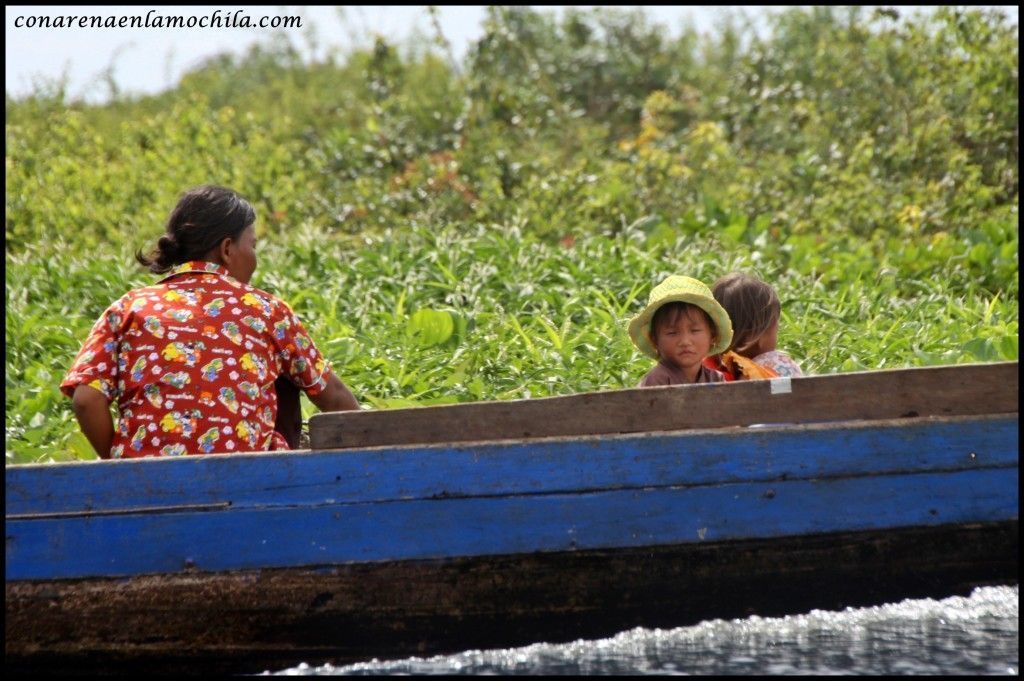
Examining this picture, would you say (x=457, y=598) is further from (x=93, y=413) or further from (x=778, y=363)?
(x=778, y=363)

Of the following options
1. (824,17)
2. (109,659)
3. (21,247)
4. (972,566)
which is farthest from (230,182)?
(972,566)

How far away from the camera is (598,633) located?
9.94ft

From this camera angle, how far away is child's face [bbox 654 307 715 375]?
11.2 feet

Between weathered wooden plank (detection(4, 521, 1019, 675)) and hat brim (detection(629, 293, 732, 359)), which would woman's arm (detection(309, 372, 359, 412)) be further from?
hat brim (detection(629, 293, 732, 359))

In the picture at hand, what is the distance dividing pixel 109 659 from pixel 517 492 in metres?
0.99

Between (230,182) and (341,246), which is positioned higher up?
(230,182)

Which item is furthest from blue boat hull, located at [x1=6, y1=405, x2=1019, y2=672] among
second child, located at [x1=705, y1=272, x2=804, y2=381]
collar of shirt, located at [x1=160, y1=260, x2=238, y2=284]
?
second child, located at [x1=705, y1=272, x2=804, y2=381]

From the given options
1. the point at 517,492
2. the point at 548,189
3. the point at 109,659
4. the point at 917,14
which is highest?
the point at 917,14

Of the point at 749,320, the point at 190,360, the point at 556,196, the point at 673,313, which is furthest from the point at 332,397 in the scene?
the point at 556,196

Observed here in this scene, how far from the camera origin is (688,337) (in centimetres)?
340

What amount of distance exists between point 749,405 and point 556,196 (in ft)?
13.0

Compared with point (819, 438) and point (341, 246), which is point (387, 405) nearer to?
point (819, 438)

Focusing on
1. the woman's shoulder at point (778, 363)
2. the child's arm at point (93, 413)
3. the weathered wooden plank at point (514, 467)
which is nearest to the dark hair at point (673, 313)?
the woman's shoulder at point (778, 363)

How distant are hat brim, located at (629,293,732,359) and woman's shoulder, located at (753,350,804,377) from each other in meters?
0.20
